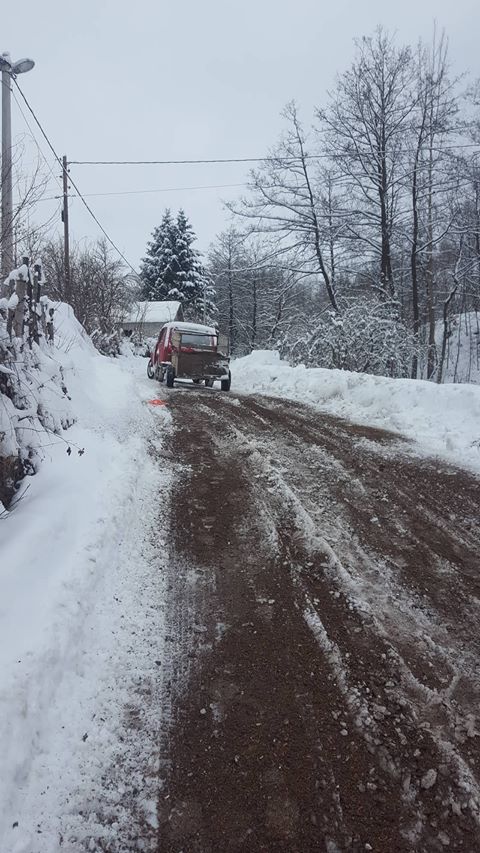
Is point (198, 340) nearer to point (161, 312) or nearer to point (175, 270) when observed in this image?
point (161, 312)

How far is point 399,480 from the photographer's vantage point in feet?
19.1

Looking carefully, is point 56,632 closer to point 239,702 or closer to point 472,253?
point 239,702

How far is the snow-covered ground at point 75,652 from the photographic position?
1.93 meters

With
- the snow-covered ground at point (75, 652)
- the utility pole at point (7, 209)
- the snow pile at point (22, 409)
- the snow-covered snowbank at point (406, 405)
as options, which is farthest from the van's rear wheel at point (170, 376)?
the snow-covered ground at point (75, 652)

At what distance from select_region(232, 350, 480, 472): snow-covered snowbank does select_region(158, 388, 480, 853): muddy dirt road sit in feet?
5.82

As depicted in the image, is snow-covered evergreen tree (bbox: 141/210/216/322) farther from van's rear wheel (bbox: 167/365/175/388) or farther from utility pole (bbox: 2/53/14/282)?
utility pole (bbox: 2/53/14/282)

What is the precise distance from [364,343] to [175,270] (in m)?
35.9

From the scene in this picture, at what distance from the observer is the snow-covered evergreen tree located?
46.5 metres

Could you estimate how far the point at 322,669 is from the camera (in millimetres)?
2705

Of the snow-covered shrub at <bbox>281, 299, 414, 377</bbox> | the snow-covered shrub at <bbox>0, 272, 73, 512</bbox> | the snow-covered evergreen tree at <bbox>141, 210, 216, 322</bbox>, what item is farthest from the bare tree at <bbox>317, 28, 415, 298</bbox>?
the snow-covered evergreen tree at <bbox>141, 210, 216, 322</bbox>

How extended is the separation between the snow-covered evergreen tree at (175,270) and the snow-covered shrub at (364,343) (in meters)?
32.4

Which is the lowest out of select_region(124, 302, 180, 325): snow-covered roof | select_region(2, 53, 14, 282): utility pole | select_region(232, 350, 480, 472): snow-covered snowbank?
select_region(232, 350, 480, 472): snow-covered snowbank

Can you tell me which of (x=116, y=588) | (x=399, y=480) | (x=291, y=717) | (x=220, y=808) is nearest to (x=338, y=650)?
(x=291, y=717)

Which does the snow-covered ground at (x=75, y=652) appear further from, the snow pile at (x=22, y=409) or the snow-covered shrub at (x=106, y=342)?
the snow-covered shrub at (x=106, y=342)
